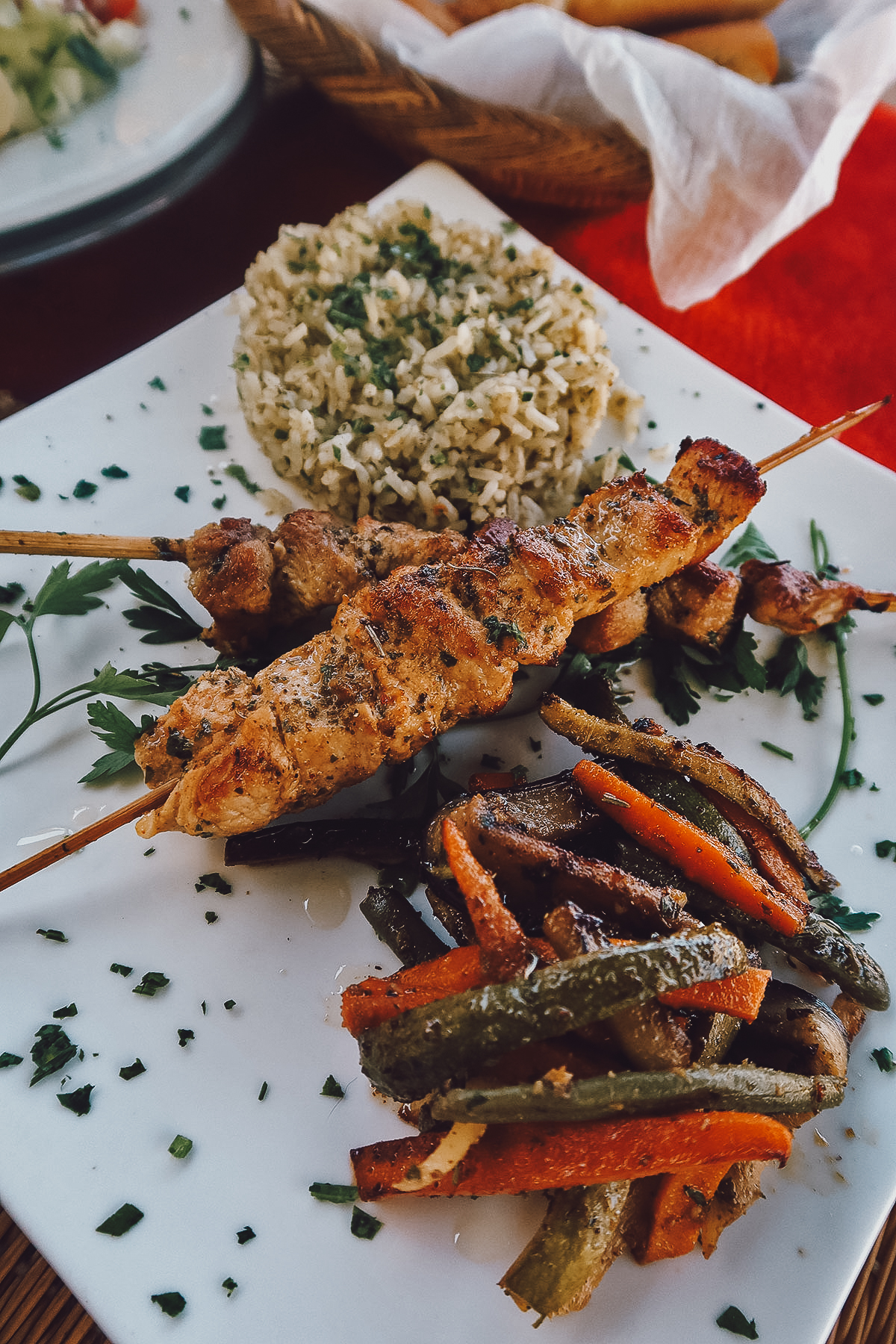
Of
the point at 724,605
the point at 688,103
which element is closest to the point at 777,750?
the point at 724,605

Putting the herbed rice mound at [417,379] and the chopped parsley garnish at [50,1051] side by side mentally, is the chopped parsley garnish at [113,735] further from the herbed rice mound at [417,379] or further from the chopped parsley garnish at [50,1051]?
the herbed rice mound at [417,379]

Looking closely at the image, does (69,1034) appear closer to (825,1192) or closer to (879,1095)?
(825,1192)

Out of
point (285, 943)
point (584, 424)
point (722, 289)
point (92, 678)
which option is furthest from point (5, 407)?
point (722, 289)

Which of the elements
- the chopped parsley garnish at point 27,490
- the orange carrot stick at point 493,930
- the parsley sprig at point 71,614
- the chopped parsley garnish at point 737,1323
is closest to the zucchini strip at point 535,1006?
the orange carrot stick at point 493,930

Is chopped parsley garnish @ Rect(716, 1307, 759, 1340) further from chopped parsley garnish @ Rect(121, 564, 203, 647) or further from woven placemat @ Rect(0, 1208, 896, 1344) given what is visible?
chopped parsley garnish @ Rect(121, 564, 203, 647)

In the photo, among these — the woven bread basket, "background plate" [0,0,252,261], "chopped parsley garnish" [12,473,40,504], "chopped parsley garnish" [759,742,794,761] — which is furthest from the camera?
the woven bread basket

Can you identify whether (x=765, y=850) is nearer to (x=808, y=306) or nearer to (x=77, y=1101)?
(x=77, y=1101)

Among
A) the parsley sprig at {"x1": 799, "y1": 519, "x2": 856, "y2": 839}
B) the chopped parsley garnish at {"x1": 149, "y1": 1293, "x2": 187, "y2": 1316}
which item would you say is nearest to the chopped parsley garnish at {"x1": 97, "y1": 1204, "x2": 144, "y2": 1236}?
the chopped parsley garnish at {"x1": 149, "y1": 1293, "x2": 187, "y2": 1316}
